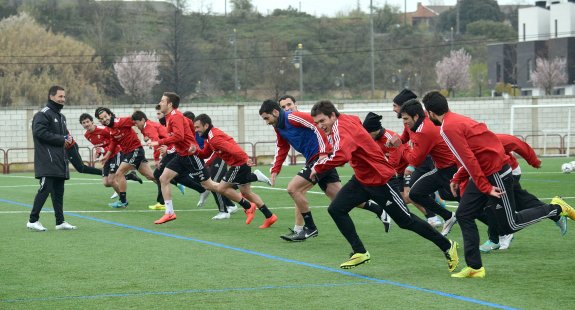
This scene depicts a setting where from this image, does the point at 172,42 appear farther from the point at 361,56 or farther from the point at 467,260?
the point at 467,260

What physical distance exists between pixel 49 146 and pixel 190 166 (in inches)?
100

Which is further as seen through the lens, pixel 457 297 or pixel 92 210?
pixel 92 210

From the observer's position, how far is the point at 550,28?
3706 inches

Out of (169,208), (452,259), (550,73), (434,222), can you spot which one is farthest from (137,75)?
(452,259)

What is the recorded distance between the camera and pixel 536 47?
91750mm

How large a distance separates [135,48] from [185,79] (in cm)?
1606

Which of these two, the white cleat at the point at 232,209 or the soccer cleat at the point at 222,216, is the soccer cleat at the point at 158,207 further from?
the soccer cleat at the point at 222,216

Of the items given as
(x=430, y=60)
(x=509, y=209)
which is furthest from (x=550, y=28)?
(x=509, y=209)

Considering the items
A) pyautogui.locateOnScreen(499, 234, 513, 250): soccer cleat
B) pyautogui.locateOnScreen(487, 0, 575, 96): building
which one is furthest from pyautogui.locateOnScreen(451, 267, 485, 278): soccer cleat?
pyautogui.locateOnScreen(487, 0, 575, 96): building

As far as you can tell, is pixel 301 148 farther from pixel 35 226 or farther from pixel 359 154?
pixel 35 226

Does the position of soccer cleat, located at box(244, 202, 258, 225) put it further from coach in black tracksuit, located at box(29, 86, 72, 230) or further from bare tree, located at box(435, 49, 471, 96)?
bare tree, located at box(435, 49, 471, 96)

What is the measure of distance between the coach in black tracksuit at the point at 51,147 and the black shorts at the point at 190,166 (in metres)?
2.03

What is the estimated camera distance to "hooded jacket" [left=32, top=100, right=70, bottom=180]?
48.4 feet

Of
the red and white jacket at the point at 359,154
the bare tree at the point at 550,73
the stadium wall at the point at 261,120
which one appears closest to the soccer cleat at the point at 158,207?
the red and white jacket at the point at 359,154
